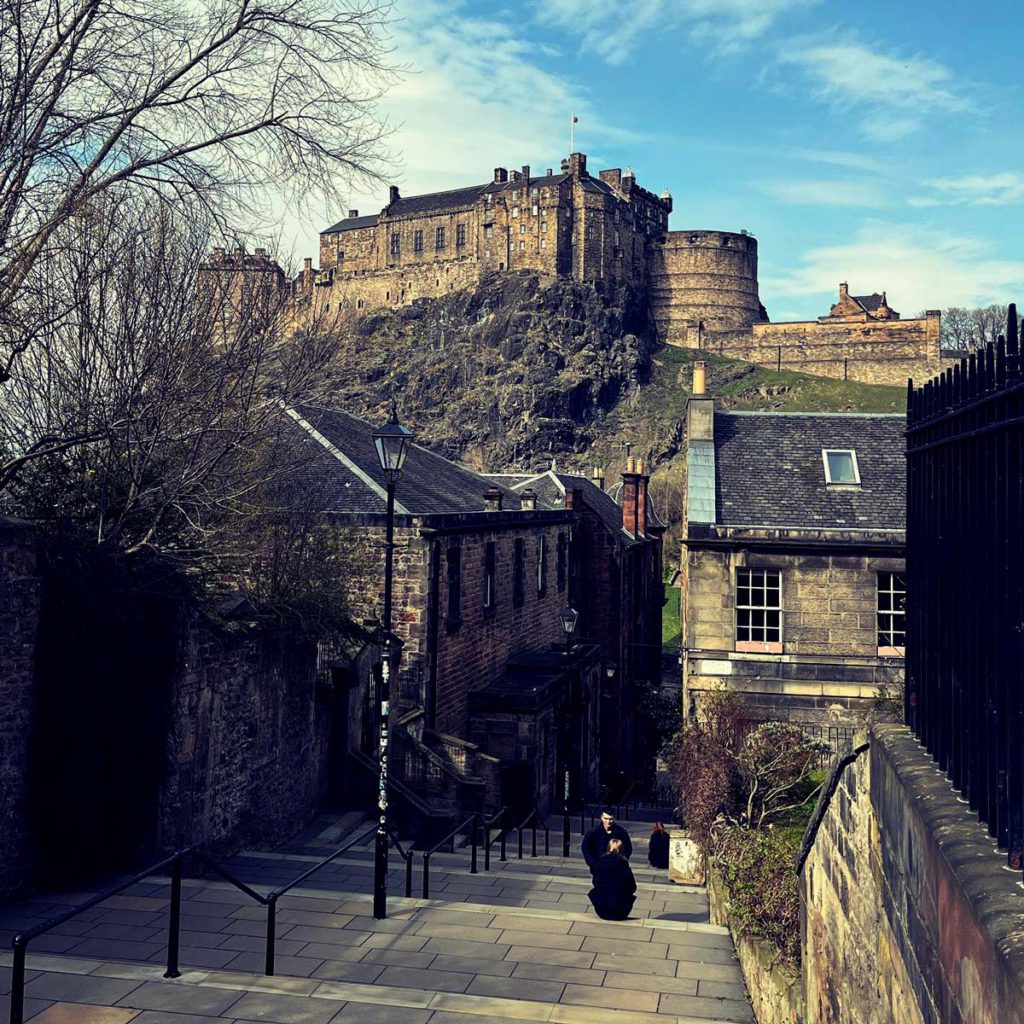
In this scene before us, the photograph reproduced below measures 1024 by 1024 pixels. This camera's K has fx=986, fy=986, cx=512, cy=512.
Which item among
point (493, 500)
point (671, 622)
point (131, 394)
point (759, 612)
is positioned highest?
point (493, 500)

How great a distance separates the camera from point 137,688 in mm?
11492

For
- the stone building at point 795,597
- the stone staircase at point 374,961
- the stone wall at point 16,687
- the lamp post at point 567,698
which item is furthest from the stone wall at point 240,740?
the stone building at point 795,597

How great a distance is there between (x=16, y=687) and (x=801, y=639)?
15576 millimetres

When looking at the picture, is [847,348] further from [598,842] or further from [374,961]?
[374,961]

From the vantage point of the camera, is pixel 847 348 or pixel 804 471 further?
pixel 847 348

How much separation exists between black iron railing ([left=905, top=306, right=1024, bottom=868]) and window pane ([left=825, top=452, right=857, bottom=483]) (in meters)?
18.1

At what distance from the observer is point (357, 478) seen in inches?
824

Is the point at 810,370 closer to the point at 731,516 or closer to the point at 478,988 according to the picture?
the point at 731,516

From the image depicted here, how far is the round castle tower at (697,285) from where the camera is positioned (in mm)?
110062

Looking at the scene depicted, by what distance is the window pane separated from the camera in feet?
74.2

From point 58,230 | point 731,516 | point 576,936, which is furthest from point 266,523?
point 731,516

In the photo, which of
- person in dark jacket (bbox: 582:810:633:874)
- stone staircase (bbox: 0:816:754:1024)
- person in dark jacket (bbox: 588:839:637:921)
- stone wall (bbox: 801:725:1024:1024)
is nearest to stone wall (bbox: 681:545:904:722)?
stone staircase (bbox: 0:816:754:1024)

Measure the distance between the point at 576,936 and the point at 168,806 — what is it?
17.2ft

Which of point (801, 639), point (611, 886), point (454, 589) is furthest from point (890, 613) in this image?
point (611, 886)
